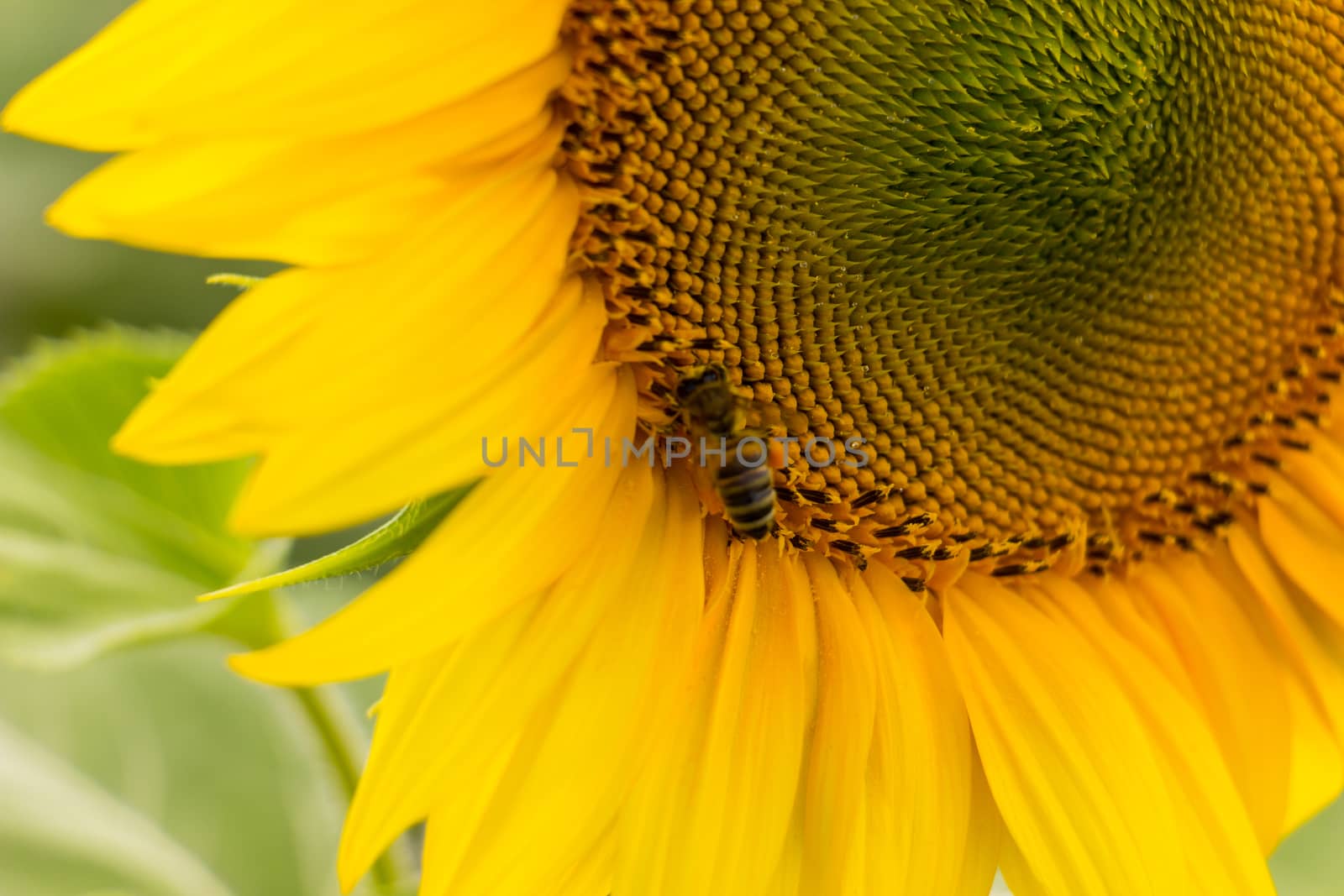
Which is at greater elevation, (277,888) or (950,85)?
(950,85)

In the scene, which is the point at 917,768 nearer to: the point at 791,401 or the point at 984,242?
the point at 791,401

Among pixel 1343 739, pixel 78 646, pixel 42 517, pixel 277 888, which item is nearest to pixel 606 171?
pixel 78 646

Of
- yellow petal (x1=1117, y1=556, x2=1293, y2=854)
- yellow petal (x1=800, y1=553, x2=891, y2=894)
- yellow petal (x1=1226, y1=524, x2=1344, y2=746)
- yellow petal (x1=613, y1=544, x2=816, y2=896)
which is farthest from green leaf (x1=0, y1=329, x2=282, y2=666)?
yellow petal (x1=1226, y1=524, x2=1344, y2=746)

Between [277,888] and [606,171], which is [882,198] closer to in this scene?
[606,171]

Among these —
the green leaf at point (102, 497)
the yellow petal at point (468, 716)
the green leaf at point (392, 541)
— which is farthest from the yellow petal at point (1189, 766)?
the green leaf at point (102, 497)

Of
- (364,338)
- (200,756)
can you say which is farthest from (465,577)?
(200,756)
